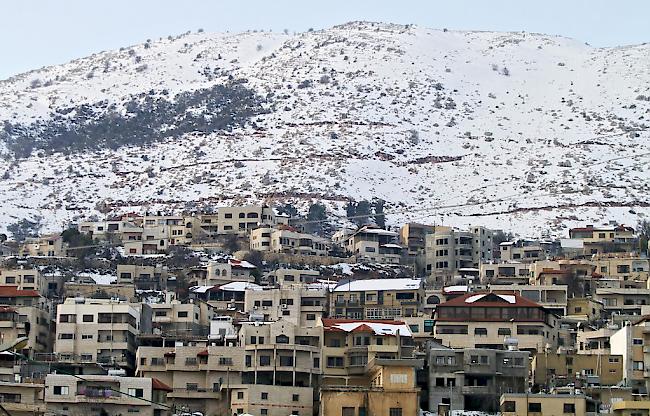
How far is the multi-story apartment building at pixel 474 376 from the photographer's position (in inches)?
3100

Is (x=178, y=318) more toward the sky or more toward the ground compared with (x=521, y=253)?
more toward the ground

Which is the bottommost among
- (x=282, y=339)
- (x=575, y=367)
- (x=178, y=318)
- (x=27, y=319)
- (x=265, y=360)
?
(x=575, y=367)

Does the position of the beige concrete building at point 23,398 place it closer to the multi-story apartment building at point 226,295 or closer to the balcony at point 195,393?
the balcony at point 195,393

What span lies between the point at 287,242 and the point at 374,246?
6909 millimetres

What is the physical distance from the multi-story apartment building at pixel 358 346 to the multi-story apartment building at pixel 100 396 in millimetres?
9951

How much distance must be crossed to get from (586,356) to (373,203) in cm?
8883

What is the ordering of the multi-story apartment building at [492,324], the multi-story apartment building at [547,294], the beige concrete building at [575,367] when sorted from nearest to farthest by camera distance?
1. the beige concrete building at [575,367]
2. the multi-story apartment building at [492,324]
3. the multi-story apartment building at [547,294]

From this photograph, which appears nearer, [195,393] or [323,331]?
[195,393]

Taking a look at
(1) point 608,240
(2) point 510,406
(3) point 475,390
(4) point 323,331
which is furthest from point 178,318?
(1) point 608,240

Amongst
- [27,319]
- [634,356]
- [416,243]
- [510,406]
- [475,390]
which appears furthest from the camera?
[416,243]

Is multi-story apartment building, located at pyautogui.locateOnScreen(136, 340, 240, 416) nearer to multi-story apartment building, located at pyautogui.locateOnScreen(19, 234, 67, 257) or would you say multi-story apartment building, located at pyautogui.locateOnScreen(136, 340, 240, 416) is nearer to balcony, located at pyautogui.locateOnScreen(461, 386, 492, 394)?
balcony, located at pyautogui.locateOnScreen(461, 386, 492, 394)

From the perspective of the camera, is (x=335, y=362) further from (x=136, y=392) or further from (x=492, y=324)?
(x=136, y=392)

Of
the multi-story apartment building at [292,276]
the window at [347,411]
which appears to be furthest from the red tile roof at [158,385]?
the multi-story apartment building at [292,276]

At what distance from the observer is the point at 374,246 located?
427 ft
